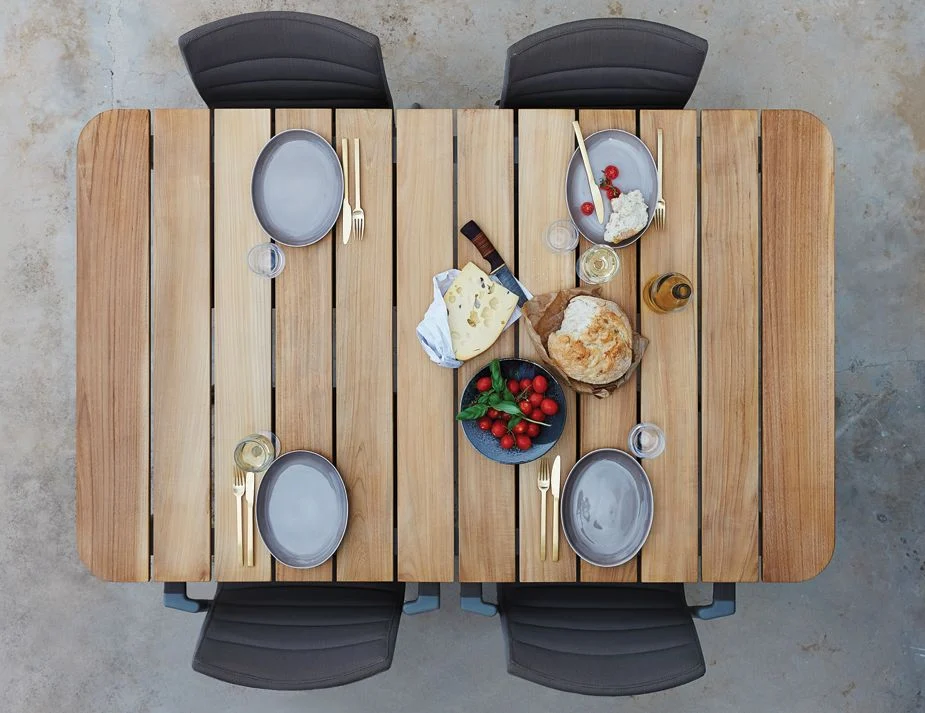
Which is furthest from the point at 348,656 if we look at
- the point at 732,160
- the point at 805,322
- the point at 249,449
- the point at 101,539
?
the point at 732,160

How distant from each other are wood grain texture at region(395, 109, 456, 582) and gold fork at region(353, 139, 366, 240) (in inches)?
3.5

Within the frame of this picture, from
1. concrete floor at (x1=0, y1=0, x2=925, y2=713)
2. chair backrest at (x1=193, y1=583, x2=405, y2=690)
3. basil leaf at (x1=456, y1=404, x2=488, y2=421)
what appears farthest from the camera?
concrete floor at (x1=0, y1=0, x2=925, y2=713)

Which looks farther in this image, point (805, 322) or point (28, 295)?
point (28, 295)

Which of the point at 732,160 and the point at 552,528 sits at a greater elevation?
the point at 732,160

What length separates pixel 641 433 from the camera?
4.89 ft

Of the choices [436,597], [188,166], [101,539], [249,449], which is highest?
[188,166]

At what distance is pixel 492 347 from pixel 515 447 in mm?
250

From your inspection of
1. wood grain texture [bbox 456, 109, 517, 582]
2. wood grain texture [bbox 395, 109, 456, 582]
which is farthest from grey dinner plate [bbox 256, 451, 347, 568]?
wood grain texture [bbox 456, 109, 517, 582]

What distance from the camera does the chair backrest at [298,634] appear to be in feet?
4.77

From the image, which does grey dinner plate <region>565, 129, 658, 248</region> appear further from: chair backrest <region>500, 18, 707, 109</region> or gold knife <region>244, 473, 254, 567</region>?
gold knife <region>244, 473, 254, 567</region>

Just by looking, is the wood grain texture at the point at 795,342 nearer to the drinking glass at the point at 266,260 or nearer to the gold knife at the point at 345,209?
the gold knife at the point at 345,209

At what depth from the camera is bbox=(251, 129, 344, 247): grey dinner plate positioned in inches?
58.7

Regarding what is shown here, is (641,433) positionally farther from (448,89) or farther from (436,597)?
(448,89)

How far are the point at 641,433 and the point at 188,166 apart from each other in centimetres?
129
